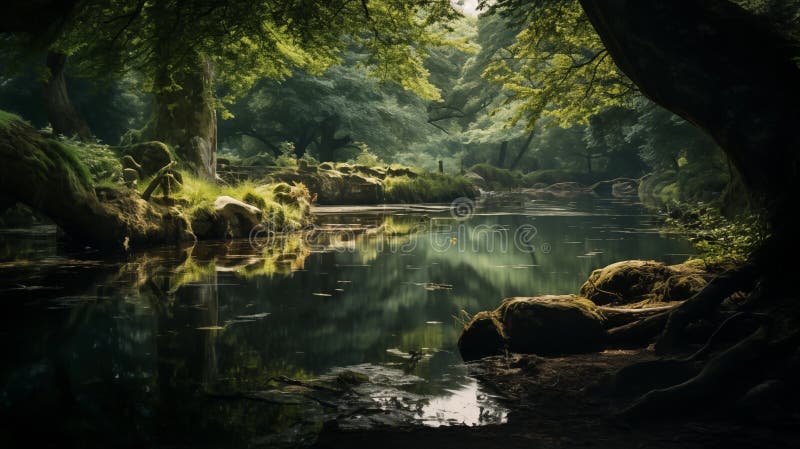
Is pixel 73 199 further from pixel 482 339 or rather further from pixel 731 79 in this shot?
pixel 731 79

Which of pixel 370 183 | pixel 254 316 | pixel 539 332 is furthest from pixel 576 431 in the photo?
pixel 370 183

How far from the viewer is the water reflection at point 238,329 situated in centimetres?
409

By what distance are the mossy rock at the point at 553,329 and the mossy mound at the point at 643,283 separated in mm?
1046

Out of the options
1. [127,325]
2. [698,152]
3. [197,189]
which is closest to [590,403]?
[127,325]

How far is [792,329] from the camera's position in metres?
4.41

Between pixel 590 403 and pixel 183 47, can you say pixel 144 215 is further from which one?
pixel 590 403

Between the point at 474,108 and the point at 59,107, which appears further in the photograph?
the point at 474,108

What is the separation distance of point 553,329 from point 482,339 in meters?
0.64

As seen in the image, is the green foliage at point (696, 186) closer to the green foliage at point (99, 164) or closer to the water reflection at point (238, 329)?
the water reflection at point (238, 329)

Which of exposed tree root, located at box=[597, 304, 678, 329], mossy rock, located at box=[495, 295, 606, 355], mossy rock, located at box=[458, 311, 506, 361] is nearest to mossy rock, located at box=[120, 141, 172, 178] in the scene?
mossy rock, located at box=[458, 311, 506, 361]

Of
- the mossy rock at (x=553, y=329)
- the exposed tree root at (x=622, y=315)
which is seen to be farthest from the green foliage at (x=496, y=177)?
the mossy rock at (x=553, y=329)

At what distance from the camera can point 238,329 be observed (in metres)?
6.45

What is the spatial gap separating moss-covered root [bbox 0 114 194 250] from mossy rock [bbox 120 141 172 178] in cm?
245

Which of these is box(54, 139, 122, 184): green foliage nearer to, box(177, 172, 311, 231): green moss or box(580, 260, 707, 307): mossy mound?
box(177, 172, 311, 231): green moss
